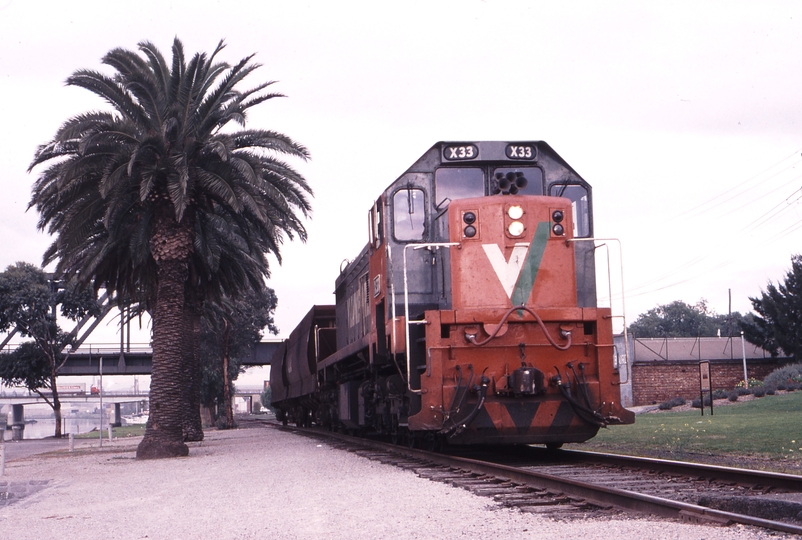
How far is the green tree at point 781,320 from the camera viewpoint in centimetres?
4600

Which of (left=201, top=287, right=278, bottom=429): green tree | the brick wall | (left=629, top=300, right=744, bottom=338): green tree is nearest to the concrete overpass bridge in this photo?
(left=201, top=287, right=278, bottom=429): green tree

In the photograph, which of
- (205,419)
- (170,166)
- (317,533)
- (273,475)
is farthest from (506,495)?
(205,419)

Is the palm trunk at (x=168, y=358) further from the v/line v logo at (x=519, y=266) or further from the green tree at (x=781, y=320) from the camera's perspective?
the green tree at (x=781, y=320)

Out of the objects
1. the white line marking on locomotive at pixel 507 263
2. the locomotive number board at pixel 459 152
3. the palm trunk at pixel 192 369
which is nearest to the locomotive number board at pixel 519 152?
the locomotive number board at pixel 459 152

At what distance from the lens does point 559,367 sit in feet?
34.0

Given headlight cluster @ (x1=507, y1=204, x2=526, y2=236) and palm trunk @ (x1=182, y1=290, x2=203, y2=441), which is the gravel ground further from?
palm trunk @ (x1=182, y1=290, x2=203, y2=441)

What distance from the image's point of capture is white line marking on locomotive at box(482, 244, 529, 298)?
35.0 ft

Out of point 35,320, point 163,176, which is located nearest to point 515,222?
point 163,176

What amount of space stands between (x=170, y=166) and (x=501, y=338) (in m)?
11.3

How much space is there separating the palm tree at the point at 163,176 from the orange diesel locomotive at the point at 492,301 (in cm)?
748

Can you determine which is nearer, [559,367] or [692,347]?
[559,367]

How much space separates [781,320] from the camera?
153ft

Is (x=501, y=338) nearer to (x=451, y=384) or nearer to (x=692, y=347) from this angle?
(x=451, y=384)

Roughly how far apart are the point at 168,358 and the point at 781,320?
3812 cm
